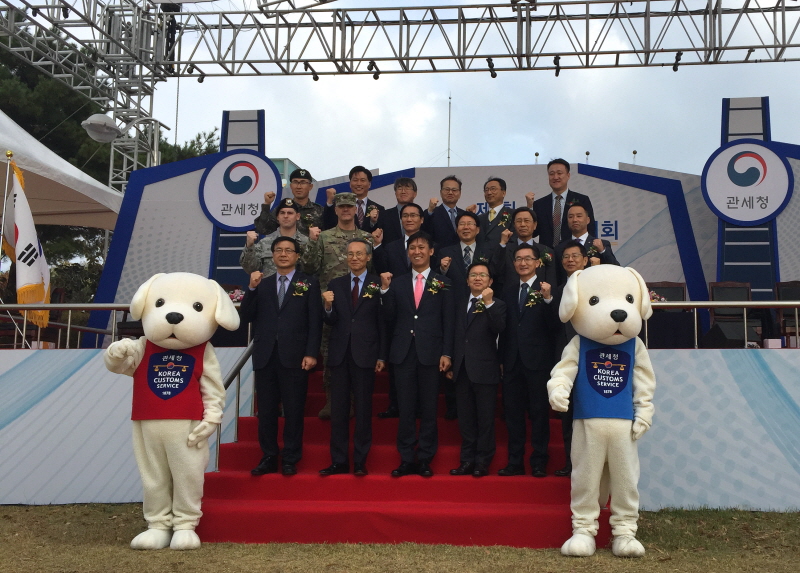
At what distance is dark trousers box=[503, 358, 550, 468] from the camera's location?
5219mm

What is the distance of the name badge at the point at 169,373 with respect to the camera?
4.82 m

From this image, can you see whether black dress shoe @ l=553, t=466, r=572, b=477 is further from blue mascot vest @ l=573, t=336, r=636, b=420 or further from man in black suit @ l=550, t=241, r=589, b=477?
blue mascot vest @ l=573, t=336, r=636, b=420

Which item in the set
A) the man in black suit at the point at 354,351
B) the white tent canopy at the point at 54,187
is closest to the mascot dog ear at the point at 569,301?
the man in black suit at the point at 354,351

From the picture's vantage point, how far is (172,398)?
4805 mm

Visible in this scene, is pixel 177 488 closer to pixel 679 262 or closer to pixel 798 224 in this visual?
pixel 679 262

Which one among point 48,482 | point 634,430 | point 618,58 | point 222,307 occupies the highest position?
point 618,58

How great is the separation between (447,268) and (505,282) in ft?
1.39

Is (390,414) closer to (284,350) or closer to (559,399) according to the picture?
(284,350)

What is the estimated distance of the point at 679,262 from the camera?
11.4m

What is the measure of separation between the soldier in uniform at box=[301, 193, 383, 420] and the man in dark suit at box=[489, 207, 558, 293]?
92 centimetres

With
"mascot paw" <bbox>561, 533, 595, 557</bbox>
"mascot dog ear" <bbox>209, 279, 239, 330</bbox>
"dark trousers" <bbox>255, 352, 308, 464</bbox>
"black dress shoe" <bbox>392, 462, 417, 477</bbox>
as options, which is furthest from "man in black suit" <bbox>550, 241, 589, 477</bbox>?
"mascot dog ear" <bbox>209, 279, 239, 330</bbox>

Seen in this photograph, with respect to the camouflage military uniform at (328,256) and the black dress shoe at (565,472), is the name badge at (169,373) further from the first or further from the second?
the black dress shoe at (565,472)

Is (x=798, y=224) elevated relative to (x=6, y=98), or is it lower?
lower

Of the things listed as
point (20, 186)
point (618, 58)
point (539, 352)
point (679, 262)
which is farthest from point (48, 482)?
point (618, 58)
